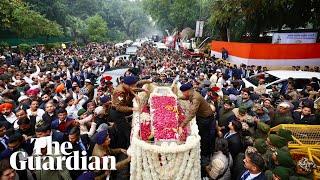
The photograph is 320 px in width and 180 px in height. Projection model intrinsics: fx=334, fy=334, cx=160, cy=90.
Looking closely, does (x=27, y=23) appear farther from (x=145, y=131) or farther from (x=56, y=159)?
(x=56, y=159)

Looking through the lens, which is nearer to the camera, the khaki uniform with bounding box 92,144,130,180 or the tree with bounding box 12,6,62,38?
the khaki uniform with bounding box 92,144,130,180

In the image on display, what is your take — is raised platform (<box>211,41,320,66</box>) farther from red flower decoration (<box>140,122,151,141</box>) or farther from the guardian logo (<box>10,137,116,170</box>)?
the guardian logo (<box>10,137,116,170</box>)

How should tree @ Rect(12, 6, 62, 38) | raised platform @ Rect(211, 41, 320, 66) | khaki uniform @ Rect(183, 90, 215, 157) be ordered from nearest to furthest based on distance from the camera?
khaki uniform @ Rect(183, 90, 215, 157)
raised platform @ Rect(211, 41, 320, 66)
tree @ Rect(12, 6, 62, 38)

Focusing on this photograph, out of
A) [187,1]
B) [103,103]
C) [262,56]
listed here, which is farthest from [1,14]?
[187,1]

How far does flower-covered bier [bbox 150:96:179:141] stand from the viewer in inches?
226

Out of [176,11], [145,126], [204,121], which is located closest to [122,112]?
[145,126]

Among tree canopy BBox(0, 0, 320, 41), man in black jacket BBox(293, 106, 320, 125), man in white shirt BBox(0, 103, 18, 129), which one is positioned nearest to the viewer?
man in white shirt BBox(0, 103, 18, 129)

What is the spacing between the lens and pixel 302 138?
617 centimetres

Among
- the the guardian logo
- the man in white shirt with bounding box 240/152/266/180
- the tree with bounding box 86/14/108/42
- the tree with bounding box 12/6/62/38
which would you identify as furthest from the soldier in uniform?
the tree with bounding box 86/14/108/42

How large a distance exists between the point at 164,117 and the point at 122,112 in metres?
0.79

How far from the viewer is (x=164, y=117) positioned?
20.5 ft

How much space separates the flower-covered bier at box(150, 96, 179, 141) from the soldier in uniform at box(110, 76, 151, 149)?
0.47 m

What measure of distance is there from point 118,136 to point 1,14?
23.0 metres

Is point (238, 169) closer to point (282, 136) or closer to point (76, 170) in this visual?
point (282, 136)
